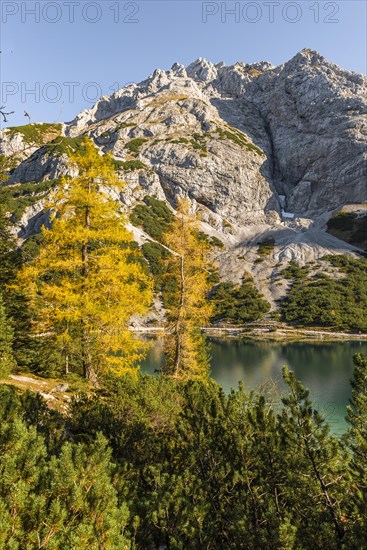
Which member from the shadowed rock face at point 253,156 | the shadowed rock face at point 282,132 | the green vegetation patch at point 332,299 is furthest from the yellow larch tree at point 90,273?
the shadowed rock face at point 282,132

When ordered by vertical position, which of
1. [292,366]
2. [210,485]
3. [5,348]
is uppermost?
[5,348]

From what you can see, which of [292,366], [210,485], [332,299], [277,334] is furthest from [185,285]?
[332,299]

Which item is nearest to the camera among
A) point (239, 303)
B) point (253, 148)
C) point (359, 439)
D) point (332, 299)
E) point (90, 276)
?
point (359, 439)

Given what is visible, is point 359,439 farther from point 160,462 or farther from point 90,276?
point 90,276

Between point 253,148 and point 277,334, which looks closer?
point 277,334

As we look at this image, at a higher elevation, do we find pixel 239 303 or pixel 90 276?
pixel 90 276

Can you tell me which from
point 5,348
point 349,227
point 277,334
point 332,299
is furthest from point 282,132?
point 5,348

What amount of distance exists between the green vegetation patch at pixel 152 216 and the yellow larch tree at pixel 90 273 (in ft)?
322

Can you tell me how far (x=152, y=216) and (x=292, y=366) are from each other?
307 feet

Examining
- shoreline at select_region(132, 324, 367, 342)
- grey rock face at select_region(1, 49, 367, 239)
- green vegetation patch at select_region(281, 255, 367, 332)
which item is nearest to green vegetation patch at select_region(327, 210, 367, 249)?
grey rock face at select_region(1, 49, 367, 239)

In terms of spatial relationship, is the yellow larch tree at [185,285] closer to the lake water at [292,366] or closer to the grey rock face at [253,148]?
the lake water at [292,366]

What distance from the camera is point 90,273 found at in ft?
44.3

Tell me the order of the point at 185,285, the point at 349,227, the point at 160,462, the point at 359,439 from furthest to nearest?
the point at 349,227 → the point at 185,285 → the point at 160,462 → the point at 359,439

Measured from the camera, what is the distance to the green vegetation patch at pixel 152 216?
4670 inches
